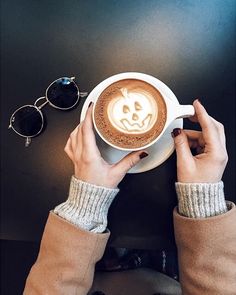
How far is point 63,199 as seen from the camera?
0.67 meters

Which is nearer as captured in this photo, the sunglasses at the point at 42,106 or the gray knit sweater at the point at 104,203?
the gray knit sweater at the point at 104,203

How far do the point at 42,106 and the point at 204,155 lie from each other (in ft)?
1.15

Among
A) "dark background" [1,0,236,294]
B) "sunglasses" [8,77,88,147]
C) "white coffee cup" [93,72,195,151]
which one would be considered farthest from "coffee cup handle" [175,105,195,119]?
"sunglasses" [8,77,88,147]

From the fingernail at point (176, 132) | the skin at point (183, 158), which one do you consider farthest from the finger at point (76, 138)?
the fingernail at point (176, 132)

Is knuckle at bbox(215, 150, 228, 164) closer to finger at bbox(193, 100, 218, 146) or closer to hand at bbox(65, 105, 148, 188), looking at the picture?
finger at bbox(193, 100, 218, 146)

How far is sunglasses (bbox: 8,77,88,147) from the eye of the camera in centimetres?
67

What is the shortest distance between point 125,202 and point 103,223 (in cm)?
7

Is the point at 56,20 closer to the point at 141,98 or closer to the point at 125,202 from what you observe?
the point at 141,98

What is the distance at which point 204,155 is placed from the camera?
0.58 m

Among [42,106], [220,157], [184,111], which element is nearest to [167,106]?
[184,111]

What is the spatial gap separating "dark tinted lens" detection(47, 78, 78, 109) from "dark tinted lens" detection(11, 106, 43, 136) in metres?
0.05

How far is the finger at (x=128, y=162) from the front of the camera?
1.92 feet

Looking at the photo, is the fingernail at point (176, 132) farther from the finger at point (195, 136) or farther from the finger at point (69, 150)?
the finger at point (69, 150)

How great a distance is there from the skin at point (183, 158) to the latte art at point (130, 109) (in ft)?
0.15
